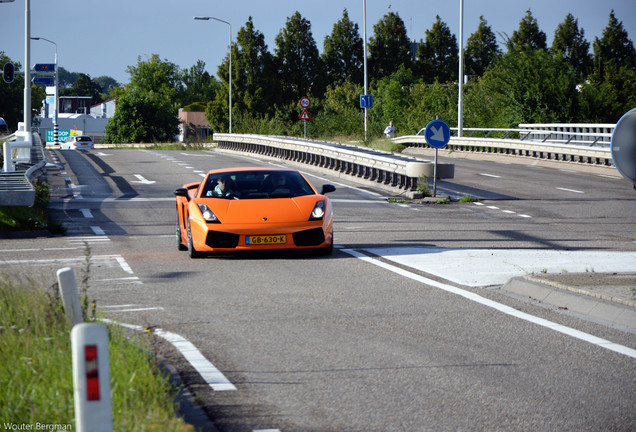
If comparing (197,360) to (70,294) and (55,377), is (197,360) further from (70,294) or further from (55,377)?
(55,377)

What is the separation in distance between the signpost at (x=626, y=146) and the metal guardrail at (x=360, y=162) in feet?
52.2

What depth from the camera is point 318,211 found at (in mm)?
13203

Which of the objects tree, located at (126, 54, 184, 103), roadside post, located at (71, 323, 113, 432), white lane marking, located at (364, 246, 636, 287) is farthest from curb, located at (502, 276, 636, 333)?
tree, located at (126, 54, 184, 103)

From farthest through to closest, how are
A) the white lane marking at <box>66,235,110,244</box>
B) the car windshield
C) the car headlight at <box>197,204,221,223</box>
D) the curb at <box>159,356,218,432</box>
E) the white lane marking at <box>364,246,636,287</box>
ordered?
1. the white lane marking at <box>66,235,110,244</box>
2. the car windshield
3. the car headlight at <box>197,204,221,223</box>
4. the white lane marking at <box>364,246,636,287</box>
5. the curb at <box>159,356,218,432</box>

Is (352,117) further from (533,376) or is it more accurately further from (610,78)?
(533,376)

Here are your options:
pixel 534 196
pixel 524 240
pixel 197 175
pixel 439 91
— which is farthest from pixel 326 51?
pixel 524 240

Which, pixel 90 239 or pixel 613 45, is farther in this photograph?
pixel 613 45

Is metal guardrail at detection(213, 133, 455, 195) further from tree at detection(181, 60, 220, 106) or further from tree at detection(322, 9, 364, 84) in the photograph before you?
tree at detection(181, 60, 220, 106)

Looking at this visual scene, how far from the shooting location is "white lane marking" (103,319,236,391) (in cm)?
612

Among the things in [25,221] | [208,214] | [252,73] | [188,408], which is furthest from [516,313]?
[252,73]

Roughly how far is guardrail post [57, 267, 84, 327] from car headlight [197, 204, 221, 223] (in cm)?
696

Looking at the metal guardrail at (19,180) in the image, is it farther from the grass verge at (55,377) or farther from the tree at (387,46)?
the tree at (387,46)

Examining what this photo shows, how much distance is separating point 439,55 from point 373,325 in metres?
88.8

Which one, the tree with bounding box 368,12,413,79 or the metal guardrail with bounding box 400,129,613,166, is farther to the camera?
the tree with bounding box 368,12,413,79
